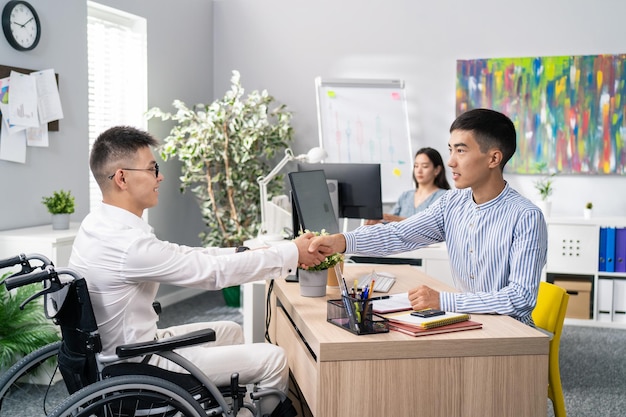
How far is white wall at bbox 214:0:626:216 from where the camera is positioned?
5.41m

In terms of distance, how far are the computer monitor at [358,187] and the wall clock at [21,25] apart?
1721 mm

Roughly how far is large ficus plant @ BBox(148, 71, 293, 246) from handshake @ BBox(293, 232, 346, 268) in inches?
109

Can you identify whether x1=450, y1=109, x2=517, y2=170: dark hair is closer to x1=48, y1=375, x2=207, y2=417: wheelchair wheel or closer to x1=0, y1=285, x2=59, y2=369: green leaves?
x1=48, y1=375, x2=207, y2=417: wheelchair wheel

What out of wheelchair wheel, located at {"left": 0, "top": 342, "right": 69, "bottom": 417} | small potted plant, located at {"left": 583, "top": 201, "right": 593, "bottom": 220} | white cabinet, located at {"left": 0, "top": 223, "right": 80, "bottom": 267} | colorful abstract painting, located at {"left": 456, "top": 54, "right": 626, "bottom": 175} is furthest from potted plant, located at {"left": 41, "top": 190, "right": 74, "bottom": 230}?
Result: small potted plant, located at {"left": 583, "top": 201, "right": 593, "bottom": 220}

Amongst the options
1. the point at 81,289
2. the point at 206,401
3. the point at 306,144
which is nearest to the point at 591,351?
the point at 306,144

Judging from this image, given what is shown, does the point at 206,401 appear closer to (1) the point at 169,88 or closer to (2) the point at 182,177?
(2) the point at 182,177

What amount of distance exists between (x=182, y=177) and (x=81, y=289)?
3.52 metres

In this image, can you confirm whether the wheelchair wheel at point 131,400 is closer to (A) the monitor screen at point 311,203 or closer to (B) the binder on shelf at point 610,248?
(A) the monitor screen at point 311,203

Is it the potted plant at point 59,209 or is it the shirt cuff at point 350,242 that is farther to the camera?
the potted plant at point 59,209

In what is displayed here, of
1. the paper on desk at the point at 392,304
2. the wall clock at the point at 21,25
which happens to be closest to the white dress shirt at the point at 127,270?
the paper on desk at the point at 392,304

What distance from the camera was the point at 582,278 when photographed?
521cm

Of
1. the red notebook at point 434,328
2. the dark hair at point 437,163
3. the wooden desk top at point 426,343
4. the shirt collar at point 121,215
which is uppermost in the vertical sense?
the dark hair at point 437,163

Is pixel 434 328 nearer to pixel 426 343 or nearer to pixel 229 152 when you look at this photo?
pixel 426 343

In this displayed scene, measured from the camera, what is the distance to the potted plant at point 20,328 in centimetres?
320
